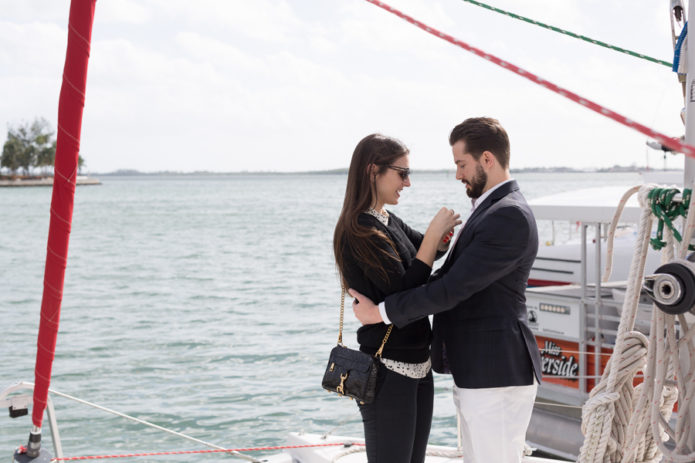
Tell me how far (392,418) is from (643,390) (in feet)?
2.70

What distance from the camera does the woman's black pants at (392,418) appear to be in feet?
8.26

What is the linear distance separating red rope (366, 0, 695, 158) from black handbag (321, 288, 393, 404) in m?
1.01

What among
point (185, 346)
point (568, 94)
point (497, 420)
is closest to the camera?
point (568, 94)

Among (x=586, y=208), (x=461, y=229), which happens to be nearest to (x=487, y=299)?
(x=461, y=229)

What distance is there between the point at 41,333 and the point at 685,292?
1.95 metres

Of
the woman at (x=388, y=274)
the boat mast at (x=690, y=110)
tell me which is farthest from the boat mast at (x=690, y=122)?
the woman at (x=388, y=274)

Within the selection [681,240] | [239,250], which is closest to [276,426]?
[681,240]

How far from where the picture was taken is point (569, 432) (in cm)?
754

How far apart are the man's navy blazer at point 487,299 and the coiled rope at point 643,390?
279 mm

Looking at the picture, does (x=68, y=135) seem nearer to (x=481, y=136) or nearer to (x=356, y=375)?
(x=356, y=375)

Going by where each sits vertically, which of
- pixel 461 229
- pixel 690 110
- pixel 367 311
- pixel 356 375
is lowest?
pixel 356 375

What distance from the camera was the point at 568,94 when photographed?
160cm

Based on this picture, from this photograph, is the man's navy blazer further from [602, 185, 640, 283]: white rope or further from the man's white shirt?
[602, 185, 640, 283]: white rope

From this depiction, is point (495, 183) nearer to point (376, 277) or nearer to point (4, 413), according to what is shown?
point (376, 277)
